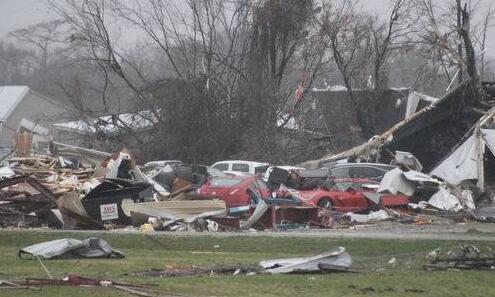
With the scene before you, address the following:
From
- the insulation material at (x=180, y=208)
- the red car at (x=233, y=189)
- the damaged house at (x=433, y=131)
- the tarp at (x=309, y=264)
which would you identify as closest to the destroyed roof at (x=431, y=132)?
the damaged house at (x=433, y=131)

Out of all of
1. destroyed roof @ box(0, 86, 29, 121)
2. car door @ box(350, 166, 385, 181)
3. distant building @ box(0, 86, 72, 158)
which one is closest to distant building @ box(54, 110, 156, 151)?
car door @ box(350, 166, 385, 181)

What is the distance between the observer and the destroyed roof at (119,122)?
44406 mm

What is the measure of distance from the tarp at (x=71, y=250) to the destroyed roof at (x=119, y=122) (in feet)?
102

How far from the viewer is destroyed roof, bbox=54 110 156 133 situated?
44406mm

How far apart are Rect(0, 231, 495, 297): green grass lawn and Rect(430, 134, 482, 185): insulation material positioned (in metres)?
14.7

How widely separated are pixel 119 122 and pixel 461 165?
21714 mm

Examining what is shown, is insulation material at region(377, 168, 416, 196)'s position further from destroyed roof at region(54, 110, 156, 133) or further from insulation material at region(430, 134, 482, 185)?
destroyed roof at region(54, 110, 156, 133)

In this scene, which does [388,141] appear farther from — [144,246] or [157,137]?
[144,246]

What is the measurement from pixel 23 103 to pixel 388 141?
43598 mm

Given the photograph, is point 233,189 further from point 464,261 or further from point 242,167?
point 464,261

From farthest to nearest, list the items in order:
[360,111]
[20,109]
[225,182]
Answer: [20,109] < [360,111] < [225,182]

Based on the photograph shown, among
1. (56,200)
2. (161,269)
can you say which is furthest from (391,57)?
(161,269)

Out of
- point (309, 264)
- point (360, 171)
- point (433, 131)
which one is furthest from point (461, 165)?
point (309, 264)

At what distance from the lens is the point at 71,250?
1274 centimetres
